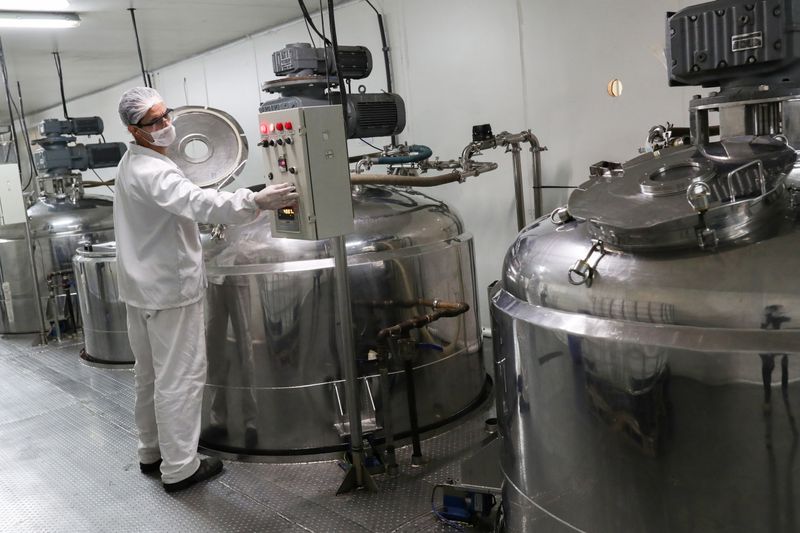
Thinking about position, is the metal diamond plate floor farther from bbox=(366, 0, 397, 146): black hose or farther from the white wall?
bbox=(366, 0, 397, 146): black hose

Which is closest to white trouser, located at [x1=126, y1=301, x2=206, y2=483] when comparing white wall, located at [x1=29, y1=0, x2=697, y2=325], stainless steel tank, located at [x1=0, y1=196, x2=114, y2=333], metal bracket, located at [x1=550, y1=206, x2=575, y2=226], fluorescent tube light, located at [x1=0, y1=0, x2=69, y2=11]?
metal bracket, located at [x1=550, y1=206, x2=575, y2=226]

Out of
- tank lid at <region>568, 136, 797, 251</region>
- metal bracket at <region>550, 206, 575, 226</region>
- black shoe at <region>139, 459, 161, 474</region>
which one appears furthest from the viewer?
black shoe at <region>139, 459, 161, 474</region>

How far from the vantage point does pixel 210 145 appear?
128 inches

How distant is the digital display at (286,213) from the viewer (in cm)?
249

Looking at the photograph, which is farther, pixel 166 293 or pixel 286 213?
pixel 166 293

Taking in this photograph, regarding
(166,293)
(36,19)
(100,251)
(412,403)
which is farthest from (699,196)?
(36,19)

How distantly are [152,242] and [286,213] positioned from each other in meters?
0.60

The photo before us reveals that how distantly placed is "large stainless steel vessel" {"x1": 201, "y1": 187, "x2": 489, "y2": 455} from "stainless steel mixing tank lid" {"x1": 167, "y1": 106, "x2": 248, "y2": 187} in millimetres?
317

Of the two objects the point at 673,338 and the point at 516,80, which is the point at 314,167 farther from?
the point at 516,80

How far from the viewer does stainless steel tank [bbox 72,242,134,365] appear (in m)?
4.68

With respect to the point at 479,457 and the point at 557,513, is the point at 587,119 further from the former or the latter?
the point at 557,513

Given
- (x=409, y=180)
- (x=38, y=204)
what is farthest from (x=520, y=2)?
(x=38, y=204)

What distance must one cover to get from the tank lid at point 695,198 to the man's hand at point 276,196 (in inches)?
42.7

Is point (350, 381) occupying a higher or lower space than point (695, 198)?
lower
